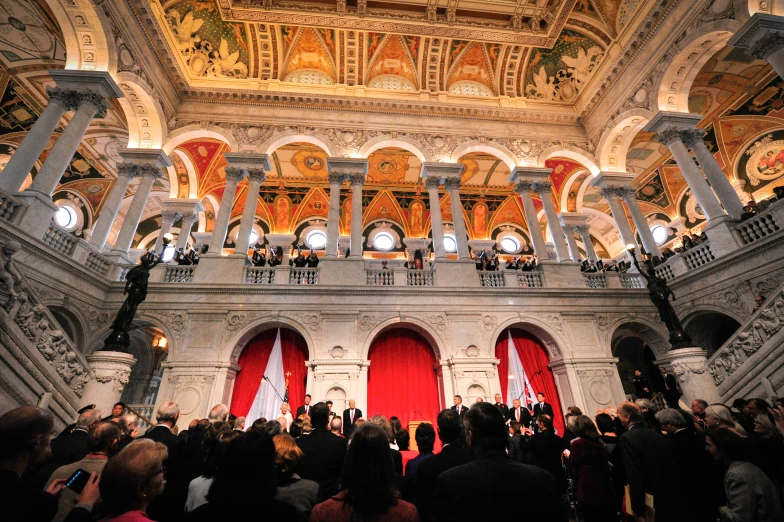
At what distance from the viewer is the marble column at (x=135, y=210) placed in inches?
466

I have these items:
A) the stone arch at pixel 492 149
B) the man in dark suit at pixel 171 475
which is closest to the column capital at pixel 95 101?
the man in dark suit at pixel 171 475

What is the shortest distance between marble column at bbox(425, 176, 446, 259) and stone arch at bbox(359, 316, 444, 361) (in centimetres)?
244

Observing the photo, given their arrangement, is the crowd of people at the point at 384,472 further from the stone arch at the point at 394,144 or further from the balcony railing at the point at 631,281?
the stone arch at the point at 394,144

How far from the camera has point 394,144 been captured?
14578 millimetres

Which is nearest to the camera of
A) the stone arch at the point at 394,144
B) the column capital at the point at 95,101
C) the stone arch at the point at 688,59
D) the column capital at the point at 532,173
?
the column capital at the point at 95,101

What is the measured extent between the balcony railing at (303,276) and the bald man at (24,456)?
947 centimetres

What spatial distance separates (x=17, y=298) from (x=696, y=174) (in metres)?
16.8

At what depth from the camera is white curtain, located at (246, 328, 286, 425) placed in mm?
9969

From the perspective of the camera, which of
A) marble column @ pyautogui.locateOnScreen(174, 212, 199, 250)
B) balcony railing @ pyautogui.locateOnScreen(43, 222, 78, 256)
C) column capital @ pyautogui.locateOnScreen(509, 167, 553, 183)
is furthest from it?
marble column @ pyautogui.locateOnScreen(174, 212, 199, 250)

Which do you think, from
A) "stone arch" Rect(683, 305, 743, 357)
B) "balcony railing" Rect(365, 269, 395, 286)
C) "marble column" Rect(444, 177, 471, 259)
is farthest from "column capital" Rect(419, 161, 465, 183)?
"stone arch" Rect(683, 305, 743, 357)

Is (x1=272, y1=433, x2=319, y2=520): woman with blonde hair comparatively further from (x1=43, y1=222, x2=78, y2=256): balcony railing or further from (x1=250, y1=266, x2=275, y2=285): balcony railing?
(x1=43, y1=222, x2=78, y2=256): balcony railing

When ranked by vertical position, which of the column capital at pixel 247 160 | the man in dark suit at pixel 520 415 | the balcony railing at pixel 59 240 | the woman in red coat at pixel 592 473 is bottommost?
the woman in red coat at pixel 592 473

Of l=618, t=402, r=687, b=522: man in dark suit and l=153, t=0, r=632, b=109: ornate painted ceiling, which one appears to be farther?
l=153, t=0, r=632, b=109: ornate painted ceiling

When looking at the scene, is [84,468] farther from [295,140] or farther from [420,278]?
[295,140]
